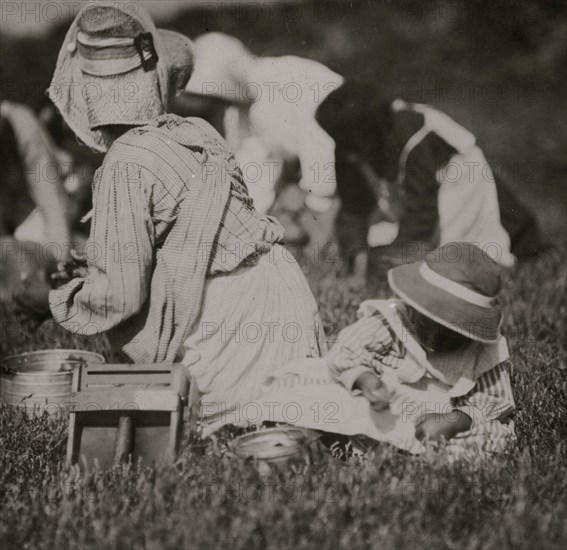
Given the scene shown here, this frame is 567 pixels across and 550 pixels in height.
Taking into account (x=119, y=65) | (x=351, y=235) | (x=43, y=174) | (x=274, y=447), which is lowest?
(x=351, y=235)

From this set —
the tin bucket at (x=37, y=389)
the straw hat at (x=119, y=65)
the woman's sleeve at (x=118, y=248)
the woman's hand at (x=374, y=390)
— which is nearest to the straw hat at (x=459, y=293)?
the woman's hand at (x=374, y=390)

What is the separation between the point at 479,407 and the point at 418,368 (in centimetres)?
39

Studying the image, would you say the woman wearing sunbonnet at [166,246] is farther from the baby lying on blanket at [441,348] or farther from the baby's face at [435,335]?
the baby's face at [435,335]

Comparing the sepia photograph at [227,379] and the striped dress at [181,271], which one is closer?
the sepia photograph at [227,379]

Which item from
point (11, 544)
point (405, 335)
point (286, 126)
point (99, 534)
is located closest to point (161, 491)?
point (99, 534)

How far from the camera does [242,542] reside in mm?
3053

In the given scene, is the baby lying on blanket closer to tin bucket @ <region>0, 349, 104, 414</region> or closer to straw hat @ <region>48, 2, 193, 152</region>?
straw hat @ <region>48, 2, 193, 152</region>

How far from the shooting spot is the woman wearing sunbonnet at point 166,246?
155 inches

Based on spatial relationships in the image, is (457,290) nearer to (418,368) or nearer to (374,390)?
(418,368)

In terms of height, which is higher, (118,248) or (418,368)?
(118,248)

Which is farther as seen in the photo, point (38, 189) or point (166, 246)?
point (38, 189)

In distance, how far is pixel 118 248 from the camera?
12.8 ft

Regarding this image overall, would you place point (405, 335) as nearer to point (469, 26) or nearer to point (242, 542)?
point (242, 542)

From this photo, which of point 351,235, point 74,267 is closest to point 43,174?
point 351,235
